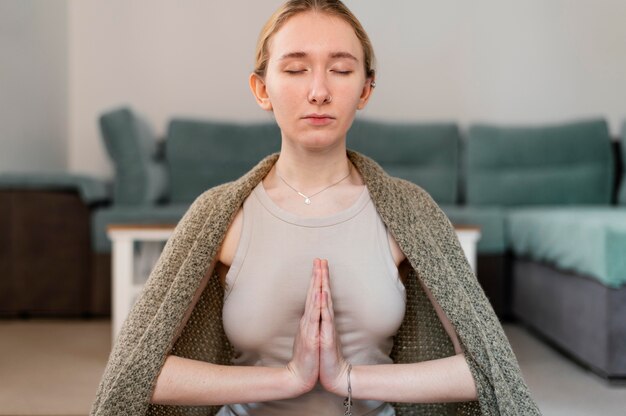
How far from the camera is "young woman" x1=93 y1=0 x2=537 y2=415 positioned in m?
0.88

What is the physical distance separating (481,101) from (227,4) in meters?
1.60

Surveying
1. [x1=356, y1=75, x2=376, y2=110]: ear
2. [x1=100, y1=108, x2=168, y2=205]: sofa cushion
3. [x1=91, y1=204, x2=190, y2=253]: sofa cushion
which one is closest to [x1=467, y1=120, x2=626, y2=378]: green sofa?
[x1=356, y1=75, x2=376, y2=110]: ear

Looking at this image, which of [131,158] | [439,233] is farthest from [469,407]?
[131,158]

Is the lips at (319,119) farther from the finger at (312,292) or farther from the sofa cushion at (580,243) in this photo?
the sofa cushion at (580,243)

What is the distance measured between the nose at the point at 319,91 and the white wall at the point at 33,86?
2.95 meters

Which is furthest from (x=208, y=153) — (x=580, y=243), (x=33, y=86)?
(x=580, y=243)

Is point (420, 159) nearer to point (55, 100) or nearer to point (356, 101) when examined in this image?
point (55, 100)

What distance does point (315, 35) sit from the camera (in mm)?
915

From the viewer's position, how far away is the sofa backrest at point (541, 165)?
3719mm

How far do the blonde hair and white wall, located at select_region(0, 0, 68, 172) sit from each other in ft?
9.37

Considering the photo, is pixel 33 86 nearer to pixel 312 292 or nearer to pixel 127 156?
pixel 127 156

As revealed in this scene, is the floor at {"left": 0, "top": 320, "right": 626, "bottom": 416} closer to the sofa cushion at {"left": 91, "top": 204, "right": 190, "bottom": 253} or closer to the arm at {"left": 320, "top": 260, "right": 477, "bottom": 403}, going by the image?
the sofa cushion at {"left": 91, "top": 204, "right": 190, "bottom": 253}

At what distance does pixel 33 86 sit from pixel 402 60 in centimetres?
207

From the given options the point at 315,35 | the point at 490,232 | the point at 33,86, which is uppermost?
the point at 33,86
